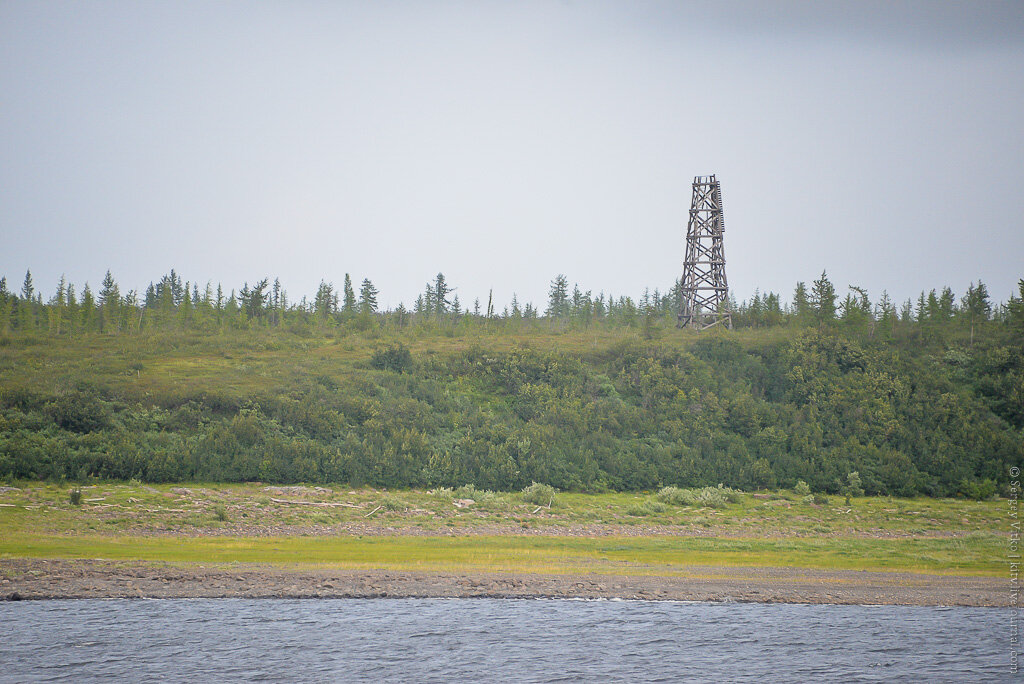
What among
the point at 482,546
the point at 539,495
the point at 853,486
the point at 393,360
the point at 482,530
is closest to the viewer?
the point at 482,546

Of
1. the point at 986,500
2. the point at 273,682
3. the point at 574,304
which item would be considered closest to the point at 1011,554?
the point at 986,500

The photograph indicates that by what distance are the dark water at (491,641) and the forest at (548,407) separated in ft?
72.8

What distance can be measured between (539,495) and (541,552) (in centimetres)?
1113

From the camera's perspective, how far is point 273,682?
18.0 m

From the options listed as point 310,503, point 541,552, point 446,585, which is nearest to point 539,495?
point 541,552

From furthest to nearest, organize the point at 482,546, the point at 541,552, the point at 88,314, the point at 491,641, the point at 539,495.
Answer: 1. the point at 88,314
2. the point at 539,495
3. the point at 482,546
4. the point at 541,552
5. the point at 491,641

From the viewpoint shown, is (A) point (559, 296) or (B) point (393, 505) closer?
(B) point (393, 505)

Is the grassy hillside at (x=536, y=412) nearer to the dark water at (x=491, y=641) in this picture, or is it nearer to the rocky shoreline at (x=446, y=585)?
the rocky shoreline at (x=446, y=585)

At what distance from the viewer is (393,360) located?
222 ft

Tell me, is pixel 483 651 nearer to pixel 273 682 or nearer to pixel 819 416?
pixel 273 682

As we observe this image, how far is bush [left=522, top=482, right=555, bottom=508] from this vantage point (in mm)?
44469

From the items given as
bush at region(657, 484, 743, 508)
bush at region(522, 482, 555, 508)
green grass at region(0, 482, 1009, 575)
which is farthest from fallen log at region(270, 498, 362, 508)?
bush at region(657, 484, 743, 508)

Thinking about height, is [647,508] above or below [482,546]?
above

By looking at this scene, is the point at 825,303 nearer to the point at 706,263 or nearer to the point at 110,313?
the point at 706,263
